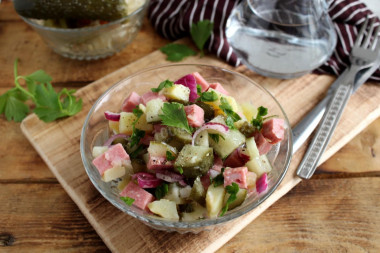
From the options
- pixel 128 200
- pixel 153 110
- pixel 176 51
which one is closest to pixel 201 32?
pixel 176 51

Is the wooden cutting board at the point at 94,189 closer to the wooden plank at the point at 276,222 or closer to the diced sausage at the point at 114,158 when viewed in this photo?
the wooden plank at the point at 276,222

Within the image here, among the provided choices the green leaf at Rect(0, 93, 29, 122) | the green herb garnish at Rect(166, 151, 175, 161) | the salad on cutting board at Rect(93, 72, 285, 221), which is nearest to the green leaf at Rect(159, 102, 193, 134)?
the salad on cutting board at Rect(93, 72, 285, 221)

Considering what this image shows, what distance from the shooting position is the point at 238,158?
1.48 meters

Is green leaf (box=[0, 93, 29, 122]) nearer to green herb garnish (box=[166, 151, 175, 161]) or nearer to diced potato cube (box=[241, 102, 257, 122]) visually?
green herb garnish (box=[166, 151, 175, 161])

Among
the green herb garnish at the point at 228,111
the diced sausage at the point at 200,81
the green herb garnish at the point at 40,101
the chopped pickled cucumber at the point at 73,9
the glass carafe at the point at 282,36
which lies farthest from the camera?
the glass carafe at the point at 282,36

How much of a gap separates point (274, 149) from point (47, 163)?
111 centimetres

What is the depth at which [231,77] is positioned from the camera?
196cm

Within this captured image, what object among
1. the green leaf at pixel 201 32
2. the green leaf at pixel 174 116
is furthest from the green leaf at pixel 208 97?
the green leaf at pixel 201 32

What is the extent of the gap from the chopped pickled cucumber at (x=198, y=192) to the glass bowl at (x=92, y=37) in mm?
1254

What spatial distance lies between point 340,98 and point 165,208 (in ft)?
4.05

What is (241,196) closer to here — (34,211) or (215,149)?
(215,149)

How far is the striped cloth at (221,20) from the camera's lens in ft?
7.79

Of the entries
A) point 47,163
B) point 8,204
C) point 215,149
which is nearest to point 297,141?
point 215,149

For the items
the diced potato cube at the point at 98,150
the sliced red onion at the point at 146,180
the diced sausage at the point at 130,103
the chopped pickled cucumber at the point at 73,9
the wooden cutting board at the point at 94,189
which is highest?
the chopped pickled cucumber at the point at 73,9
